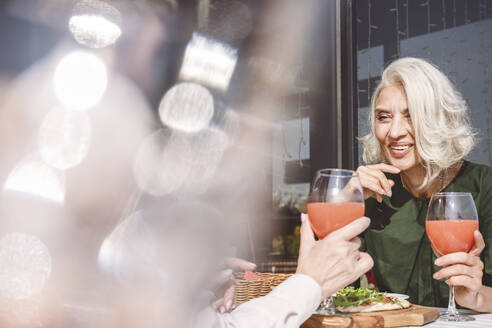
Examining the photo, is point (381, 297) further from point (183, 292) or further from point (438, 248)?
point (183, 292)

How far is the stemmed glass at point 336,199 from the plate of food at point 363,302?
1.8 inches

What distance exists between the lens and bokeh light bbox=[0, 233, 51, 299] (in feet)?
1.92

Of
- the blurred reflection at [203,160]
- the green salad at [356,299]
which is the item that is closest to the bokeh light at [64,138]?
the blurred reflection at [203,160]

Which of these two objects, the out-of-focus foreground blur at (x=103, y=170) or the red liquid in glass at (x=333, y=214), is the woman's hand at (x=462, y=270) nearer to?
the red liquid in glass at (x=333, y=214)

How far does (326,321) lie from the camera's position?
90cm

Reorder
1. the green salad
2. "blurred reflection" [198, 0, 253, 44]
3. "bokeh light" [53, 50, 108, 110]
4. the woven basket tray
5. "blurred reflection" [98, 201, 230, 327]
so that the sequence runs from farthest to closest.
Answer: "blurred reflection" [198, 0, 253, 44]
the woven basket tray
the green salad
"bokeh light" [53, 50, 108, 110]
"blurred reflection" [98, 201, 230, 327]

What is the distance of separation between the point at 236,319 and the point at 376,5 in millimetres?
2775

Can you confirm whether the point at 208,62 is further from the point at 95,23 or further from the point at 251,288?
the point at 251,288

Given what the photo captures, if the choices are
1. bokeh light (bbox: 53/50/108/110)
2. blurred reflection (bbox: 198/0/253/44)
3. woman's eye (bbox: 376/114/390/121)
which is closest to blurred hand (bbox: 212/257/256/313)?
bokeh light (bbox: 53/50/108/110)

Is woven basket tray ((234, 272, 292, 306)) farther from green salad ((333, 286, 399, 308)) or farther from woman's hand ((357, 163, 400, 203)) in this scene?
woman's hand ((357, 163, 400, 203))

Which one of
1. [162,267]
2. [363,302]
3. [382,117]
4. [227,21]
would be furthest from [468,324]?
[227,21]

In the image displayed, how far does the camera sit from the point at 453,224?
1.05 metres

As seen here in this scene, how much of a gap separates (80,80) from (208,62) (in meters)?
1.32

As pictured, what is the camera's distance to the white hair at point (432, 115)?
1.63 metres
